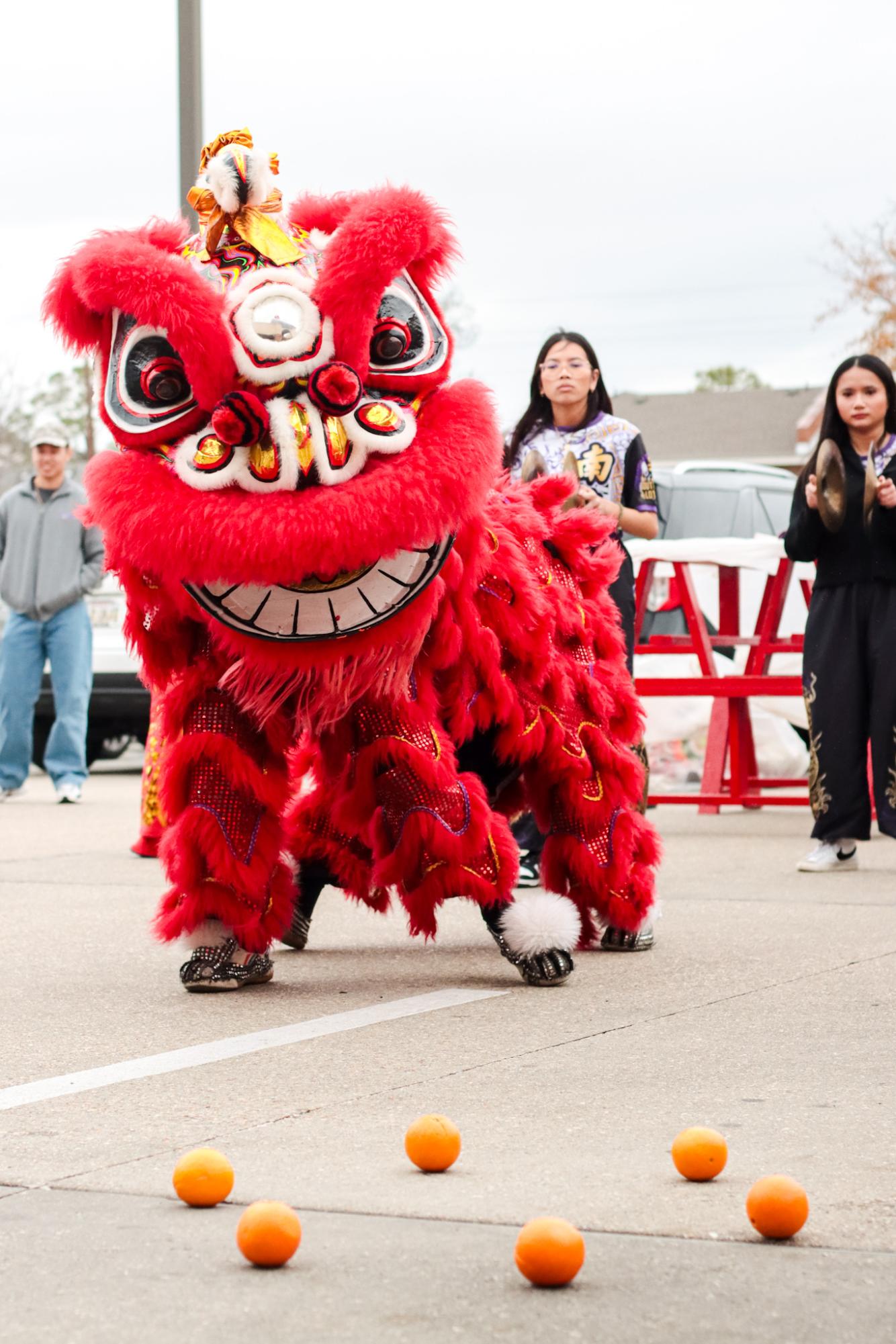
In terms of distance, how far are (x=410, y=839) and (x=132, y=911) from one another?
1985 millimetres

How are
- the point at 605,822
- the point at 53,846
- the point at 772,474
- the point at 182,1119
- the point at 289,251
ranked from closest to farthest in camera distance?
the point at 182,1119 < the point at 289,251 < the point at 605,822 < the point at 53,846 < the point at 772,474

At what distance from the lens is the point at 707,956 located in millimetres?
5191

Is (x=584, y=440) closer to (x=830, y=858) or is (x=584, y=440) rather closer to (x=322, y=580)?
(x=830, y=858)

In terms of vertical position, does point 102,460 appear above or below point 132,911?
above

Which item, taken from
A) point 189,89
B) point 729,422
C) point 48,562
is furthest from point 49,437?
point 729,422

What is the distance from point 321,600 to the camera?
4211 millimetres

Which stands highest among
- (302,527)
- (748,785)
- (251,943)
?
(302,527)

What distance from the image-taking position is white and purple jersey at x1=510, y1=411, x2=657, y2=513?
263 inches

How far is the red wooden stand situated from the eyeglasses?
9.47ft

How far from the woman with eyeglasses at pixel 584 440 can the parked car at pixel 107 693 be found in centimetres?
638

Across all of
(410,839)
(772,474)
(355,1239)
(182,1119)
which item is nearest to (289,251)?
(410,839)

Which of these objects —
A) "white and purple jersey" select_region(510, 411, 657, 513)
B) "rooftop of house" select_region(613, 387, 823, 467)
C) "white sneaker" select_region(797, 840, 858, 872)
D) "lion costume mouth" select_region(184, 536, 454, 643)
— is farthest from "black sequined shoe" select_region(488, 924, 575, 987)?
"rooftop of house" select_region(613, 387, 823, 467)

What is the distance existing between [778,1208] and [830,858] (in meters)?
5.03

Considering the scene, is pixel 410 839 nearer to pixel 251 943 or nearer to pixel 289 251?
pixel 251 943
